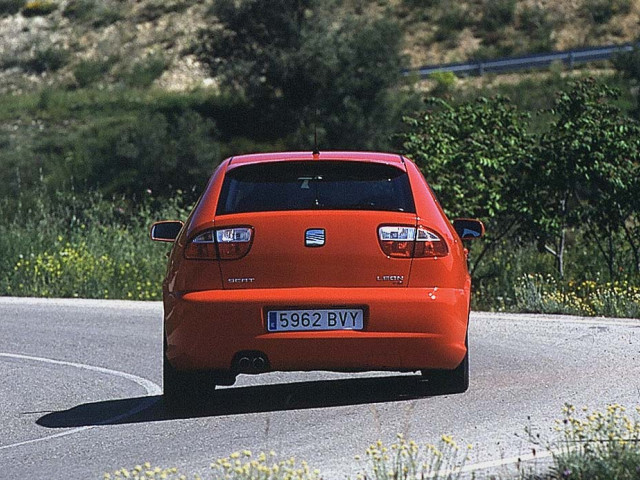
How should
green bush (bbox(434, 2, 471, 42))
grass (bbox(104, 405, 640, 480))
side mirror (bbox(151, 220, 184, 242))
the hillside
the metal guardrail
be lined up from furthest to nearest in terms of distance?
green bush (bbox(434, 2, 471, 42)) < the hillside < the metal guardrail < side mirror (bbox(151, 220, 184, 242)) < grass (bbox(104, 405, 640, 480))

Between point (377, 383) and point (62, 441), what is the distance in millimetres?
2614

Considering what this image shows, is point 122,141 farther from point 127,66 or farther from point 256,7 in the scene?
point 127,66

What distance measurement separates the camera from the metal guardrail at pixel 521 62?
56.8m

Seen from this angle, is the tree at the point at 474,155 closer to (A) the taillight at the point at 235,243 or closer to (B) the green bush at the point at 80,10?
(A) the taillight at the point at 235,243

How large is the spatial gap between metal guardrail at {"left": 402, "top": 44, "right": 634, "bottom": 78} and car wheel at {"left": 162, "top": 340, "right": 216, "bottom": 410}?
47541 mm

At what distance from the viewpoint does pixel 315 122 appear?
32.2ft

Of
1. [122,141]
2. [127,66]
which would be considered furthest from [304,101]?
[127,66]

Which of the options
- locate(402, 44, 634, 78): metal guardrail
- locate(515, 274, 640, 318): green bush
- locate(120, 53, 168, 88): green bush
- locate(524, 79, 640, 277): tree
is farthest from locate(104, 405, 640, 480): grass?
locate(120, 53, 168, 88): green bush

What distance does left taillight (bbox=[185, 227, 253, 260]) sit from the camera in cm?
869

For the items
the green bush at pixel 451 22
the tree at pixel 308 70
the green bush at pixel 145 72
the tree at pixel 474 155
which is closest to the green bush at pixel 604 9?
the green bush at pixel 451 22

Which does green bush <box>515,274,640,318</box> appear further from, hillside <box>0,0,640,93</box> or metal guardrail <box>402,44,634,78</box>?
hillside <box>0,0,640,93</box>

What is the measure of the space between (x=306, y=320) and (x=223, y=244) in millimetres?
664

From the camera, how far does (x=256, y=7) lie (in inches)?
1997

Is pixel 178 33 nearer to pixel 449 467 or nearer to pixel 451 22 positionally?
pixel 451 22
